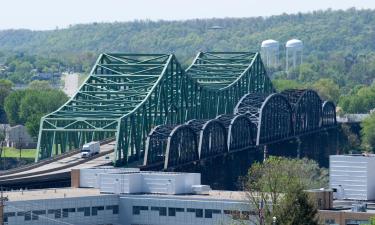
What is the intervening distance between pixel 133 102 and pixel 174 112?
1250 centimetres

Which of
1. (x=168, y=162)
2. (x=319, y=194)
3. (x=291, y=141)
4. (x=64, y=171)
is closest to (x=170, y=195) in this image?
(x=319, y=194)

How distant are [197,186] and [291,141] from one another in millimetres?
77088

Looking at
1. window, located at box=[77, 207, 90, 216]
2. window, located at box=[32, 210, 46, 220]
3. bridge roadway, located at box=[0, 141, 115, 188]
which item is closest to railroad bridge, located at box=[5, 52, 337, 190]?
bridge roadway, located at box=[0, 141, 115, 188]

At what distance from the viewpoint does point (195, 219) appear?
103 metres

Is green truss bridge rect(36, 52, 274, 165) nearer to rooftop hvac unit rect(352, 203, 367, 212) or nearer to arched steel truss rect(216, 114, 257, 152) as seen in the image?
arched steel truss rect(216, 114, 257, 152)

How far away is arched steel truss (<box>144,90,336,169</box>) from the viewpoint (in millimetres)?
145375

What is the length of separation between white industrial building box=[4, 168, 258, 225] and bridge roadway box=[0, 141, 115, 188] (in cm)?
957

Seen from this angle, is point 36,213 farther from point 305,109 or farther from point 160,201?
point 305,109

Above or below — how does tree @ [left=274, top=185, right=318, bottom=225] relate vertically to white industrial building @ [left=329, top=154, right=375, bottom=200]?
below

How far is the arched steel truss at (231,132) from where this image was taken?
145375 millimetres

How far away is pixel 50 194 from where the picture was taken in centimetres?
10650

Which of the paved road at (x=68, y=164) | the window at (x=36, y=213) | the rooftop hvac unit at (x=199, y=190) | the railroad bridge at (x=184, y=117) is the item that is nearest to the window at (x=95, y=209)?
the window at (x=36, y=213)

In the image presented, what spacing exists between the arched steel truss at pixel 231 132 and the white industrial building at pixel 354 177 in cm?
3363

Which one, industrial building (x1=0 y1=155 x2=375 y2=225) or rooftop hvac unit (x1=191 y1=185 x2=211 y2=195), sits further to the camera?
rooftop hvac unit (x1=191 y1=185 x2=211 y2=195)
